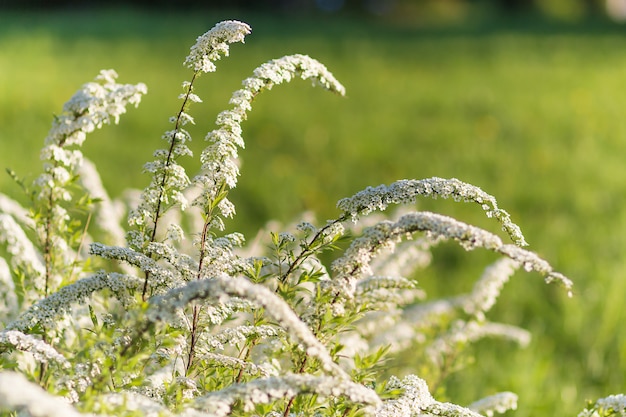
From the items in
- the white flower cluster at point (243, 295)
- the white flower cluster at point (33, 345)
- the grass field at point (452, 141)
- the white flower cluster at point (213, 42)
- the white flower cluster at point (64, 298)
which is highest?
the grass field at point (452, 141)

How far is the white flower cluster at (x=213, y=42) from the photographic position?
6.51 feet

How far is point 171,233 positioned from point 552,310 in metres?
4.14

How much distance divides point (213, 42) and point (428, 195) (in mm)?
742

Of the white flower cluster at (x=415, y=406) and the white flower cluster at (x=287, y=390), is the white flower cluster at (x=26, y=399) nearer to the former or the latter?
the white flower cluster at (x=287, y=390)

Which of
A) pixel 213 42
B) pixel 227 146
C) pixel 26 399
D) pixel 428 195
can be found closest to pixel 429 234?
pixel 428 195

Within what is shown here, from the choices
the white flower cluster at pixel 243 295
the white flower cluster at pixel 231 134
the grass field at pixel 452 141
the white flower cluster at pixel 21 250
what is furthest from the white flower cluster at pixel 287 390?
the grass field at pixel 452 141

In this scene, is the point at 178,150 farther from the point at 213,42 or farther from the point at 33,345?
the point at 33,345

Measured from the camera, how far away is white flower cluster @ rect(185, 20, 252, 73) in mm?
1985

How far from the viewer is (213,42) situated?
2053 mm

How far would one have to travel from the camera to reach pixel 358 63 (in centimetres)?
1358

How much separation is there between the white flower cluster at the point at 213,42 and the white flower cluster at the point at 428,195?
21.3 inches

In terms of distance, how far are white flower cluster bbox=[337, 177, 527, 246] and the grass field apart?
2141 millimetres

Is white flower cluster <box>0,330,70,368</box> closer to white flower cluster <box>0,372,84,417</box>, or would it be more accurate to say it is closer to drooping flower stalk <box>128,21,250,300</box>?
drooping flower stalk <box>128,21,250,300</box>

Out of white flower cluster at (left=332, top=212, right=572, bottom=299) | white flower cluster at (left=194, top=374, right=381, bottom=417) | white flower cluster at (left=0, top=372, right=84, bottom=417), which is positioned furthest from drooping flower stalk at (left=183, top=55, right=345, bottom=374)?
white flower cluster at (left=0, top=372, right=84, bottom=417)
